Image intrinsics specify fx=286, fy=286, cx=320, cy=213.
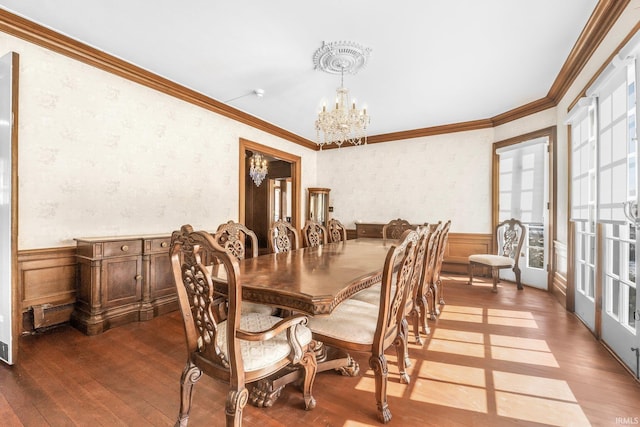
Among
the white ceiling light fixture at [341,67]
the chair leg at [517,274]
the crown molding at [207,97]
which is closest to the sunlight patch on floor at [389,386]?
the white ceiling light fixture at [341,67]

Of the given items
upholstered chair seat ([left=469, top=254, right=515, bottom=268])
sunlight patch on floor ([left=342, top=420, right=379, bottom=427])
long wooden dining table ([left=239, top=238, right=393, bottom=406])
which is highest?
long wooden dining table ([left=239, top=238, right=393, bottom=406])

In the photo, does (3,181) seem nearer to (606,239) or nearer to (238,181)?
(238,181)

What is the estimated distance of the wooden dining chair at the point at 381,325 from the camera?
143 centimetres

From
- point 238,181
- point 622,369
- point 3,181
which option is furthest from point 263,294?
point 238,181

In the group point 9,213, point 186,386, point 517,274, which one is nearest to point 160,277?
point 9,213

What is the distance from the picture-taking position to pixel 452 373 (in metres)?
1.92

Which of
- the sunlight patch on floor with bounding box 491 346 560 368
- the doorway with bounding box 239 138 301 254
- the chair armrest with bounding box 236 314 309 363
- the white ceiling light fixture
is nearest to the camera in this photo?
the chair armrest with bounding box 236 314 309 363

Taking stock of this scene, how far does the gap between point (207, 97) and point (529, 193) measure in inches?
193

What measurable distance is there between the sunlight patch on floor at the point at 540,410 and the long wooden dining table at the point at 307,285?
2.83ft

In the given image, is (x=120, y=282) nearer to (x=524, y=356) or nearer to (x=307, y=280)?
(x=307, y=280)

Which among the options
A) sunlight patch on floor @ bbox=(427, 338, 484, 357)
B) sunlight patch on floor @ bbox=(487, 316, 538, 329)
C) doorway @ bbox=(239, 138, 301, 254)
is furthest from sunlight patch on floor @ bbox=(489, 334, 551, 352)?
doorway @ bbox=(239, 138, 301, 254)

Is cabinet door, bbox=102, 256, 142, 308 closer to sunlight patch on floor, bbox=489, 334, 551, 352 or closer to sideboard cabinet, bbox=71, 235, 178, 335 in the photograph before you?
sideboard cabinet, bbox=71, 235, 178, 335

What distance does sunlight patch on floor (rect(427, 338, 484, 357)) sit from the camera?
2.21 metres

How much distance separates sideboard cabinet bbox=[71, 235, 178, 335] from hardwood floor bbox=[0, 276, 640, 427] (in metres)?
0.17
